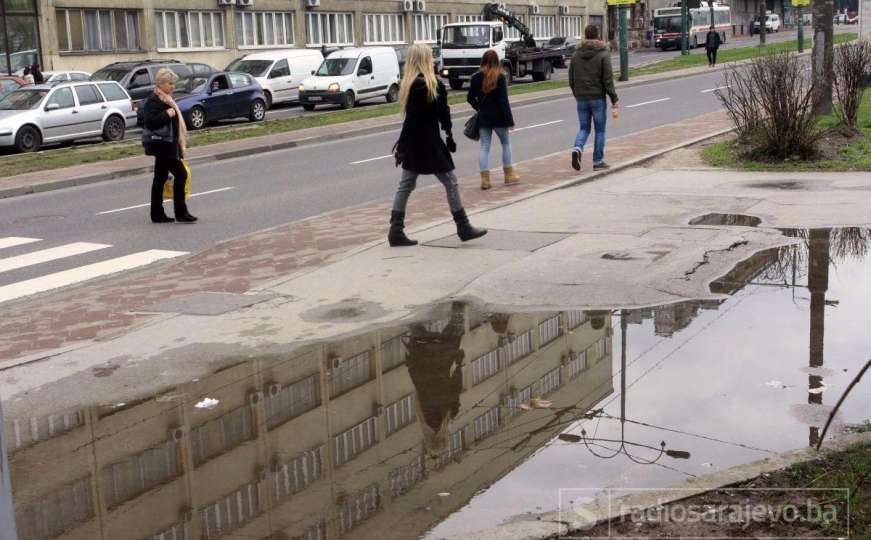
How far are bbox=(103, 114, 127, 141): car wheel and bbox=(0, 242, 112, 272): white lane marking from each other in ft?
48.4

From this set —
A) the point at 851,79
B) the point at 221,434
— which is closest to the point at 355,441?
the point at 221,434

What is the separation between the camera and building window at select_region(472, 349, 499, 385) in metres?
6.76

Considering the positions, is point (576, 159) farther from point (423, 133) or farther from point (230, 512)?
point (230, 512)

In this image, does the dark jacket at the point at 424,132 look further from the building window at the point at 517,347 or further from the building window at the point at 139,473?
the building window at the point at 139,473

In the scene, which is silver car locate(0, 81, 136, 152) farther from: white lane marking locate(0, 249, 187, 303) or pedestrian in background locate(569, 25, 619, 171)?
white lane marking locate(0, 249, 187, 303)

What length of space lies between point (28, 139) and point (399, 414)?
2103 centimetres

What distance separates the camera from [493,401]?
20.7 ft

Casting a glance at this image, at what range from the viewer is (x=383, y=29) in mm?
60688

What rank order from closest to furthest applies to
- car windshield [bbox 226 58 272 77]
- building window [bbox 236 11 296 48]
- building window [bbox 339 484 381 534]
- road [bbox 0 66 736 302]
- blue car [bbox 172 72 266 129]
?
building window [bbox 339 484 381 534] → road [bbox 0 66 736 302] → blue car [bbox 172 72 266 129] → car windshield [bbox 226 58 272 77] → building window [bbox 236 11 296 48]

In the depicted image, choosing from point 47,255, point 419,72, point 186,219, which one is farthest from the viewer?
point 186,219

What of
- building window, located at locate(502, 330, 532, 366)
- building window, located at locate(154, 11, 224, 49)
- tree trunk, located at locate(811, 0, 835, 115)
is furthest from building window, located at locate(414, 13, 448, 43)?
building window, located at locate(502, 330, 532, 366)

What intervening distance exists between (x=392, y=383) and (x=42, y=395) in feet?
6.70

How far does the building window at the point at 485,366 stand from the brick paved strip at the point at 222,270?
9.28 feet

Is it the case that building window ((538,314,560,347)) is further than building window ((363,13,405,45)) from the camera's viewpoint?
No
